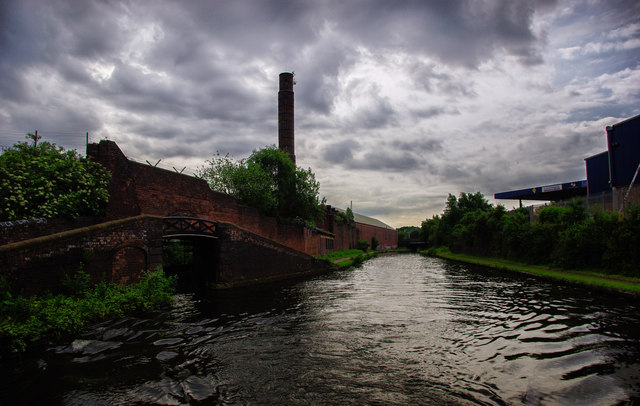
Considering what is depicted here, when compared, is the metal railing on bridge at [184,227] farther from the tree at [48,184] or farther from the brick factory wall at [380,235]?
the brick factory wall at [380,235]


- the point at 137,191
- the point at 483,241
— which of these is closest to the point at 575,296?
the point at 137,191

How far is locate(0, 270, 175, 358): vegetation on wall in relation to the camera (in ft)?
23.5

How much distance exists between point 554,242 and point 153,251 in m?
21.7

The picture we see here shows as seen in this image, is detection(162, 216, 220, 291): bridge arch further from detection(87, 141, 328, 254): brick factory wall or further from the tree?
the tree

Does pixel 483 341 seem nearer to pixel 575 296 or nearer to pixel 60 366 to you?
Result: pixel 575 296

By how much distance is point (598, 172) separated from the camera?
23812 mm

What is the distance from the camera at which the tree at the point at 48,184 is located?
11.9m

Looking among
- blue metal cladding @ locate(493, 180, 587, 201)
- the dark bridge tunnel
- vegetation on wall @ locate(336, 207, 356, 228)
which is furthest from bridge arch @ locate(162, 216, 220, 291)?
blue metal cladding @ locate(493, 180, 587, 201)

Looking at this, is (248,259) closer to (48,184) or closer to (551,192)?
(48,184)

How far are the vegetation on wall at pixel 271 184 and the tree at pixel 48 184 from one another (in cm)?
1202

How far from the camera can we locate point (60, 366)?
634cm

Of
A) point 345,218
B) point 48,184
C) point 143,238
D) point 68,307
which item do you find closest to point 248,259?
point 143,238

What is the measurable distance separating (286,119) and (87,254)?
1022 inches

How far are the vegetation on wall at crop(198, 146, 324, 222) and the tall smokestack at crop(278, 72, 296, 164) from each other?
3779mm
